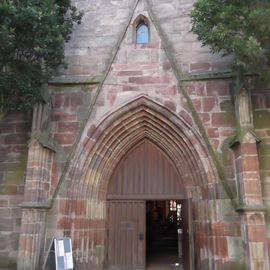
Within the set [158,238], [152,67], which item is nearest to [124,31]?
[152,67]

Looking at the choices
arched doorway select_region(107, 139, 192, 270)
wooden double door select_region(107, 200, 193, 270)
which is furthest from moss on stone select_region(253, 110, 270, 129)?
wooden double door select_region(107, 200, 193, 270)

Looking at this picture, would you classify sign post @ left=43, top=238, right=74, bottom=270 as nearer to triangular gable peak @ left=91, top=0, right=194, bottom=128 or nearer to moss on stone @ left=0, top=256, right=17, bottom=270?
moss on stone @ left=0, top=256, right=17, bottom=270

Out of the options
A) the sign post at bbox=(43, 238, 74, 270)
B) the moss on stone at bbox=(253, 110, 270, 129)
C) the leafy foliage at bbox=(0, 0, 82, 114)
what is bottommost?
the sign post at bbox=(43, 238, 74, 270)

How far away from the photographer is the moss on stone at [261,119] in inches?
285

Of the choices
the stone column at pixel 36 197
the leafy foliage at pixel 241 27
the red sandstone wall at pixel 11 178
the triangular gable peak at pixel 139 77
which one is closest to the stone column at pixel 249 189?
the leafy foliage at pixel 241 27

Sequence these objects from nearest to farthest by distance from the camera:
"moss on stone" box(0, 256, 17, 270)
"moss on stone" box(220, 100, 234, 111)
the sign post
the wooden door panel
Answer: the sign post
"moss on stone" box(0, 256, 17, 270)
"moss on stone" box(220, 100, 234, 111)
the wooden door panel

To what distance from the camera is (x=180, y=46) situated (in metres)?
8.29

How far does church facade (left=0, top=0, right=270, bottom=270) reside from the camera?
6887mm

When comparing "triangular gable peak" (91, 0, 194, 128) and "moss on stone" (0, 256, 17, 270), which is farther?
"triangular gable peak" (91, 0, 194, 128)

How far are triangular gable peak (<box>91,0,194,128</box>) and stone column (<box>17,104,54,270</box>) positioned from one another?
1322 millimetres

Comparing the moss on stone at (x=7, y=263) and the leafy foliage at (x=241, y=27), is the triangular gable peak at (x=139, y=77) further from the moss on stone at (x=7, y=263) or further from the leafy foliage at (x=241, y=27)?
the moss on stone at (x=7, y=263)

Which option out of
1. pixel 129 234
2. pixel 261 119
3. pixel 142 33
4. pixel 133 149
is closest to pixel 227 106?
pixel 261 119

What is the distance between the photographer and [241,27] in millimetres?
5984

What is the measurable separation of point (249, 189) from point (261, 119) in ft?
5.75
